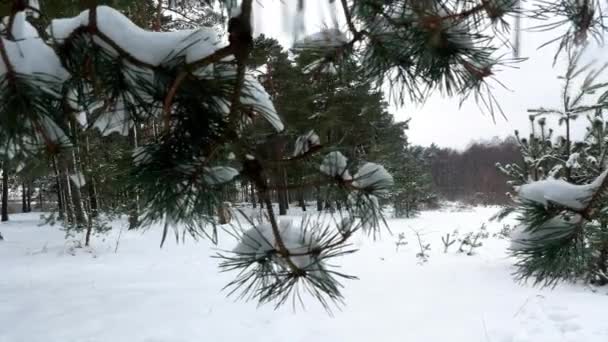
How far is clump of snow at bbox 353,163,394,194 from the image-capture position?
1058mm

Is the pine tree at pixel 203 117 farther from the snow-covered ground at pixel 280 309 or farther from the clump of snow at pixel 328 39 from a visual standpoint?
the snow-covered ground at pixel 280 309

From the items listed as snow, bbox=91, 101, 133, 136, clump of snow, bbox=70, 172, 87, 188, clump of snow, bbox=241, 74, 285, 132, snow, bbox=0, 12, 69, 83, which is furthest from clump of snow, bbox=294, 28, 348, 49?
clump of snow, bbox=70, 172, 87, 188

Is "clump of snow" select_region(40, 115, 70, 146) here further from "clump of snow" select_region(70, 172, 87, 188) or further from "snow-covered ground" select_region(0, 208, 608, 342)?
"snow-covered ground" select_region(0, 208, 608, 342)

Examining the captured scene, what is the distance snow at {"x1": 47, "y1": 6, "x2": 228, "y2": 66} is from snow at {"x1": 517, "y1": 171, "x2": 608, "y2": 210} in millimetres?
855

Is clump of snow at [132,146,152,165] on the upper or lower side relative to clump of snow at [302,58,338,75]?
lower

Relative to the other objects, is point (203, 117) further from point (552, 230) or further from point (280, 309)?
point (280, 309)

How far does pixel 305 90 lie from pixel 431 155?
26.3 m

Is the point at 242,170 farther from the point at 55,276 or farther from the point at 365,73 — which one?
the point at 55,276

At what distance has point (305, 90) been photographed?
1.40m

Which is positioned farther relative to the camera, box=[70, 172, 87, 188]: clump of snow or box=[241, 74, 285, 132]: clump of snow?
box=[70, 172, 87, 188]: clump of snow

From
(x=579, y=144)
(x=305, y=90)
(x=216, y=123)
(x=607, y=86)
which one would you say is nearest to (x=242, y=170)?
(x=216, y=123)

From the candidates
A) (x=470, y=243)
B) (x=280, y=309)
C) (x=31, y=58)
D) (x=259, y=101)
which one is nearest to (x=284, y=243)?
(x=259, y=101)

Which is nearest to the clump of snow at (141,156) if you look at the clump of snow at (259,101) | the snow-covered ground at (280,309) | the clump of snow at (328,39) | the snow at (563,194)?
the clump of snow at (259,101)

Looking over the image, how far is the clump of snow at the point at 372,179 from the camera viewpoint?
3.47ft
